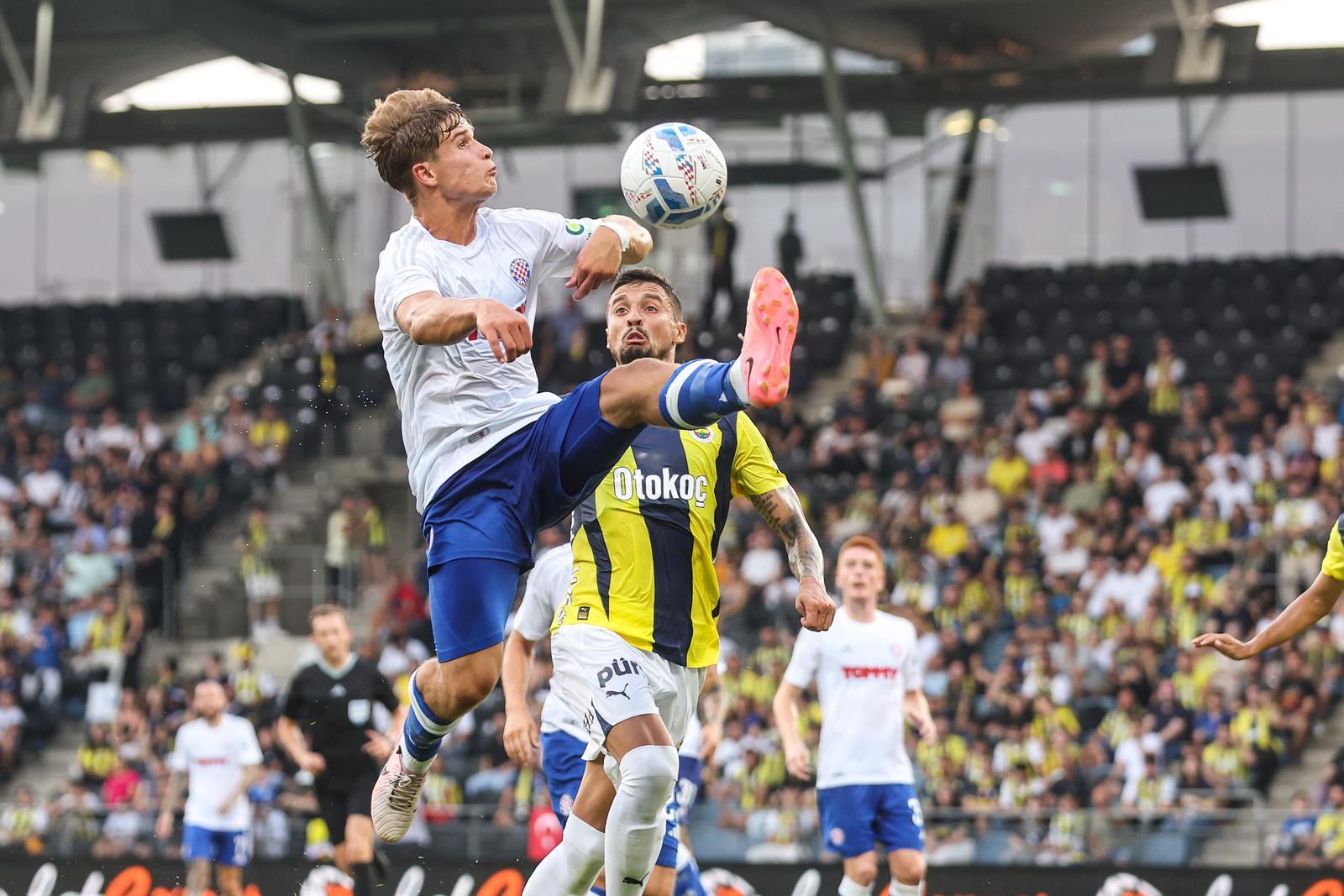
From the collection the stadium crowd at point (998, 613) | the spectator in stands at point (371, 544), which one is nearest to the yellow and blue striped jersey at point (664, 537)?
the stadium crowd at point (998, 613)

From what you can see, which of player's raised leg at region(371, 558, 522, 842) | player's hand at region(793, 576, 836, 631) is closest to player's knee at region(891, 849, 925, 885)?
player's hand at region(793, 576, 836, 631)

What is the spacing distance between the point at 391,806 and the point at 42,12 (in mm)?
20971

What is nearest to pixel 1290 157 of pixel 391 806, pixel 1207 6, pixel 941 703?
pixel 1207 6

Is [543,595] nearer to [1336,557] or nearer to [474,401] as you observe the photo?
[474,401]

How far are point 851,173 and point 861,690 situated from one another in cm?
1571

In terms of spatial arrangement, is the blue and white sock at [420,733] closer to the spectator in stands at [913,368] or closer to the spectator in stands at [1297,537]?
the spectator in stands at [1297,537]

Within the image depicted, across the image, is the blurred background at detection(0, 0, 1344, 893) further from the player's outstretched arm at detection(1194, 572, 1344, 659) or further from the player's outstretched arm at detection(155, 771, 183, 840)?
the player's outstretched arm at detection(1194, 572, 1344, 659)

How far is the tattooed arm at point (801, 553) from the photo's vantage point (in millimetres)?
6410

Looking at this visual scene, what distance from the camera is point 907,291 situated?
89.4 feet

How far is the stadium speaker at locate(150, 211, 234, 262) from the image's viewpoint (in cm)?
3122

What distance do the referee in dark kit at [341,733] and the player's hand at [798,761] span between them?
8.96 feet

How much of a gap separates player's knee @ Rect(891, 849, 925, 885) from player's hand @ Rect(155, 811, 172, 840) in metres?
7.21

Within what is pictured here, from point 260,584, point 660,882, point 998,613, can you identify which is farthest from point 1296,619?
point 260,584

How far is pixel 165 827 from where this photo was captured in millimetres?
15148
